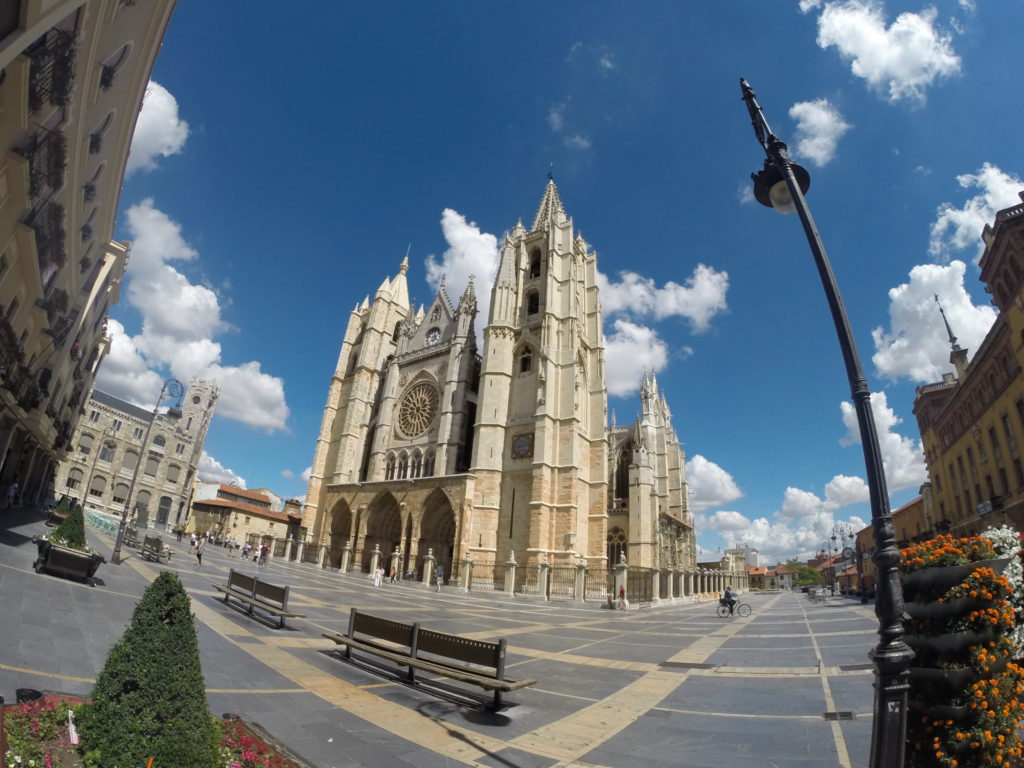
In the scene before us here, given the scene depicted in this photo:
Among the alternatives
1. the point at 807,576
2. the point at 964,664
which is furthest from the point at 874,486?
the point at 807,576

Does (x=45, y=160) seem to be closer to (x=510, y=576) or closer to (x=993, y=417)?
(x=510, y=576)

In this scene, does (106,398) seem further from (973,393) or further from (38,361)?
(973,393)

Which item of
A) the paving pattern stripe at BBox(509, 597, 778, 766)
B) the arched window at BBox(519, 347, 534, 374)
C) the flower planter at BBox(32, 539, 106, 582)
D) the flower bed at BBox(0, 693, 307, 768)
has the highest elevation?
the arched window at BBox(519, 347, 534, 374)

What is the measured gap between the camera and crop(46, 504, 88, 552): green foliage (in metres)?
10.2

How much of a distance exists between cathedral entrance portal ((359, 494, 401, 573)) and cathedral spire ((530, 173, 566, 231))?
88.6 feet

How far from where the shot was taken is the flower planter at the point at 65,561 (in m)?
10.1

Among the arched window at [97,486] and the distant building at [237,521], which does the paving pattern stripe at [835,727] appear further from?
the arched window at [97,486]

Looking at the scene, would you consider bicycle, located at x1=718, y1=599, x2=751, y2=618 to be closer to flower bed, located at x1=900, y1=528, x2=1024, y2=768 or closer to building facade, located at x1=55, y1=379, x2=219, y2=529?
flower bed, located at x1=900, y1=528, x2=1024, y2=768

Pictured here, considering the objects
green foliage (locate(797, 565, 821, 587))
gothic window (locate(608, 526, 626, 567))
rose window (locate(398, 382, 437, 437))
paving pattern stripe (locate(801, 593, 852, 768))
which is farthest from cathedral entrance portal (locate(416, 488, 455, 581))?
green foliage (locate(797, 565, 821, 587))

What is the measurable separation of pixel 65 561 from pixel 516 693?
34.7ft

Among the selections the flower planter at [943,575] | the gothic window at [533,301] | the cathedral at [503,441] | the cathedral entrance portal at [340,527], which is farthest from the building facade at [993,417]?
the cathedral entrance portal at [340,527]

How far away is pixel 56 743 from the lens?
316cm

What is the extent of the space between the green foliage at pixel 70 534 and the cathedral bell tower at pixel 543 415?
67.8 ft

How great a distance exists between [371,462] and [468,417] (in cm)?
951
